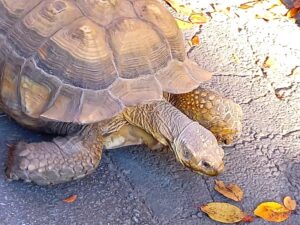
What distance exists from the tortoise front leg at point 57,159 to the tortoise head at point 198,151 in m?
0.39

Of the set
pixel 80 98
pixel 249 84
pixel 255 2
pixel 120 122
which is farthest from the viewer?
pixel 255 2

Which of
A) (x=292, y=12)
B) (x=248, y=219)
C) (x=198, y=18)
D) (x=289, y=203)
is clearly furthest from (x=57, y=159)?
(x=292, y=12)

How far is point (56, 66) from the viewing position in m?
2.74

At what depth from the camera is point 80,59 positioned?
9.01ft

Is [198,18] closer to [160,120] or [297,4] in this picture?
[297,4]

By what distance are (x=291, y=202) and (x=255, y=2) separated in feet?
7.48

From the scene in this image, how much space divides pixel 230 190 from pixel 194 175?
197 millimetres

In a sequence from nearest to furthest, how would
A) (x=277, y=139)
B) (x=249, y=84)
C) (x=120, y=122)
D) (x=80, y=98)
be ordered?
(x=80, y=98)
(x=120, y=122)
(x=277, y=139)
(x=249, y=84)

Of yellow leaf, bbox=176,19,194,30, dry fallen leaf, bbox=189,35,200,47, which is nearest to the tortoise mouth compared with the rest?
dry fallen leaf, bbox=189,35,200,47

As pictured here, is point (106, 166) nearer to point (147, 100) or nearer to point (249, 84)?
point (147, 100)

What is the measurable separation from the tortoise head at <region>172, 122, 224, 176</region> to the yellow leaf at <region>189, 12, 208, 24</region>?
→ 1692 mm

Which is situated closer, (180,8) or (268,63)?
(268,63)

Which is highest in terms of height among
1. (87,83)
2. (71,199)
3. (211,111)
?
(87,83)

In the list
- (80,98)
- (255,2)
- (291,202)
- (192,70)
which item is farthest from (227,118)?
(255,2)
